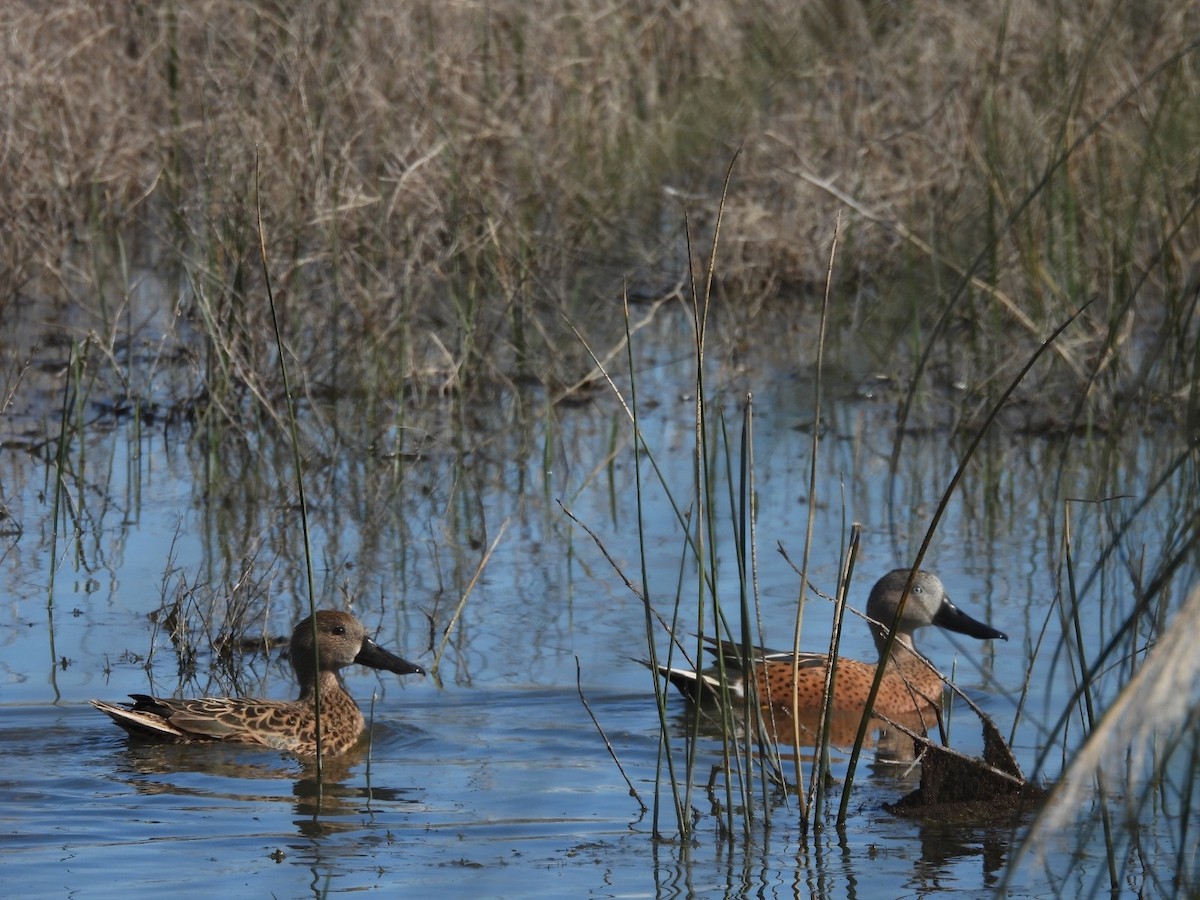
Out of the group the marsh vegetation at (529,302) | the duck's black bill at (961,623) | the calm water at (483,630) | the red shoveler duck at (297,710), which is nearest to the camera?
the calm water at (483,630)

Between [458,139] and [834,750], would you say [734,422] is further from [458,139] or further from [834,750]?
[834,750]

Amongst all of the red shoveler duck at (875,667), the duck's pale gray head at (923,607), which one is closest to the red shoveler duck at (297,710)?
the red shoveler duck at (875,667)

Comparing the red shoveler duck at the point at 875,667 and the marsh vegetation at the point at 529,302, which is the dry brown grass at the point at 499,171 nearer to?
the marsh vegetation at the point at 529,302

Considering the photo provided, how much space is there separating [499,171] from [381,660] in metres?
4.82

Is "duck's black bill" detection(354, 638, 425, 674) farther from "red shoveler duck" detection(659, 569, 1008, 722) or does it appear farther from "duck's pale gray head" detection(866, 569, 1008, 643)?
"duck's pale gray head" detection(866, 569, 1008, 643)

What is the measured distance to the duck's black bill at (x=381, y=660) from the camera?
5.67 metres

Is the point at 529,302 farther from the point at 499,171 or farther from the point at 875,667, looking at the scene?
the point at 875,667

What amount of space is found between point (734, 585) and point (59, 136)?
4855 millimetres

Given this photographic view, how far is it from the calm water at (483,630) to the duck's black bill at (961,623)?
0.07 m

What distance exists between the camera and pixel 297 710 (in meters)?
5.57

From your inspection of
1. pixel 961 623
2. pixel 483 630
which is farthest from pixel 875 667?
pixel 483 630

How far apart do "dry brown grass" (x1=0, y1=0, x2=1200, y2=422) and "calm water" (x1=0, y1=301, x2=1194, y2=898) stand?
54cm

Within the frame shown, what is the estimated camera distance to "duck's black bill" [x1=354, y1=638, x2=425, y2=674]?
5.67m

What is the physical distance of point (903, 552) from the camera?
718 cm
